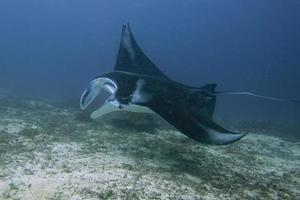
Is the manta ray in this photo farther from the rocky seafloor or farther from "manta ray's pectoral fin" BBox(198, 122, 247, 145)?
the rocky seafloor

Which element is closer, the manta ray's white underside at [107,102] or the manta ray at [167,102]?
the manta ray at [167,102]

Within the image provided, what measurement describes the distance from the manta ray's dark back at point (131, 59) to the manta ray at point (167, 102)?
131 centimetres

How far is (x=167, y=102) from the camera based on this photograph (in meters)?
5.37

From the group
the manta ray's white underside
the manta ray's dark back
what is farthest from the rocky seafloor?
the manta ray's dark back

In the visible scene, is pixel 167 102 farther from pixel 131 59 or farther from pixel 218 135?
pixel 131 59

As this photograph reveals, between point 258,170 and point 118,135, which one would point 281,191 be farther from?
point 118,135

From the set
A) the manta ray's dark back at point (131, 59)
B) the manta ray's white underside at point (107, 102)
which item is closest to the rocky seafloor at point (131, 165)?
the manta ray's white underside at point (107, 102)

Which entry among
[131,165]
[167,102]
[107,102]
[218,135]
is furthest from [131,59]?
[218,135]

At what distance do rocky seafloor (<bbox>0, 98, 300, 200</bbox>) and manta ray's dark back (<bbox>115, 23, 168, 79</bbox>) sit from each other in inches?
62.3

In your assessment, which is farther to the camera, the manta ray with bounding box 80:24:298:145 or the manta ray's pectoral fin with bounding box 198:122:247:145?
the manta ray with bounding box 80:24:298:145

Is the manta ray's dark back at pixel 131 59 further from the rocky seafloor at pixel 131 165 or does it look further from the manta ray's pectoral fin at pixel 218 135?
the manta ray's pectoral fin at pixel 218 135

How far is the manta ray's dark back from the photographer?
7.94m

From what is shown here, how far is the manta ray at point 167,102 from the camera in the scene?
15.4ft

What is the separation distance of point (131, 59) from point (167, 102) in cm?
289
